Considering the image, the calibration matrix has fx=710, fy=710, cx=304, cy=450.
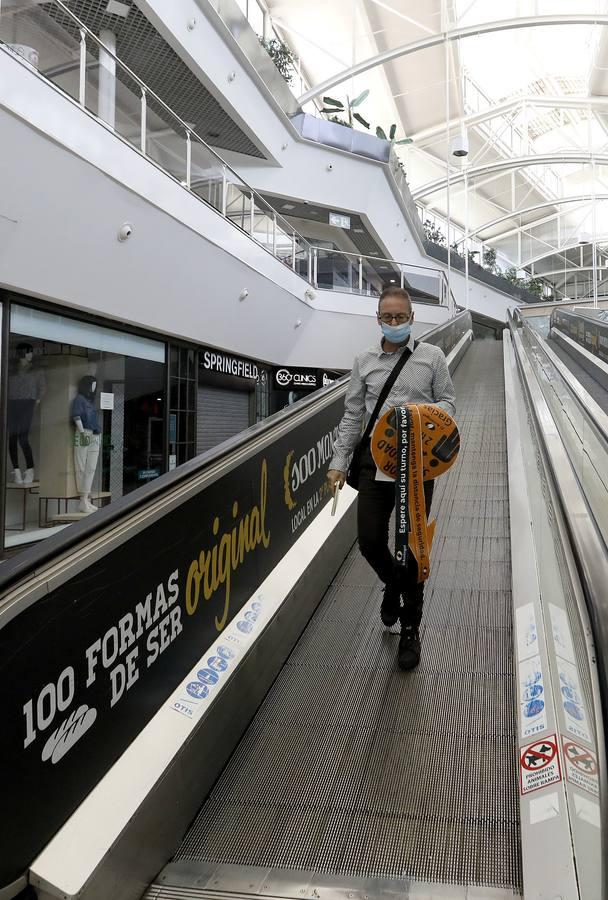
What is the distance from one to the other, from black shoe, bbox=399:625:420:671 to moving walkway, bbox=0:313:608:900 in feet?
0.27

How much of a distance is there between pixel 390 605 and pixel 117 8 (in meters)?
10.8

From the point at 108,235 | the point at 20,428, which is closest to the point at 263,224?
the point at 108,235

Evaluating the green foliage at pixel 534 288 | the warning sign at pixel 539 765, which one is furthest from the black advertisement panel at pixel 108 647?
the green foliage at pixel 534 288

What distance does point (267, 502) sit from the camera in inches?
151

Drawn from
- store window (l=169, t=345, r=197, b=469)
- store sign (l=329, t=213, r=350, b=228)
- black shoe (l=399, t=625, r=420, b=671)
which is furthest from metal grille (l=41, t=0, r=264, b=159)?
black shoe (l=399, t=625, r=420, b=671)

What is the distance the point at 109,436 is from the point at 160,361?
75.4 inches

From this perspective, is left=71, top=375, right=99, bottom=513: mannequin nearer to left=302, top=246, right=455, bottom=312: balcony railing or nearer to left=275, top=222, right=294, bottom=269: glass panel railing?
left=275, top=222, right=294, bottom=269: glass panel railing

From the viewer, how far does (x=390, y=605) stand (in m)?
3.56

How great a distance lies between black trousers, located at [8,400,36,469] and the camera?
814 centimetres

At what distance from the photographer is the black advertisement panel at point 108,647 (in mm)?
1674

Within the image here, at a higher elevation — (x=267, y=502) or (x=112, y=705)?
(x=267, y=502)

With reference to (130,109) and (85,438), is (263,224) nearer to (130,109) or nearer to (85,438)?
(130,109)

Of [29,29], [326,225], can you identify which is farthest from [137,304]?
[326,225]

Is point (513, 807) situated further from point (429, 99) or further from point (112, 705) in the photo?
point (429, 99)
